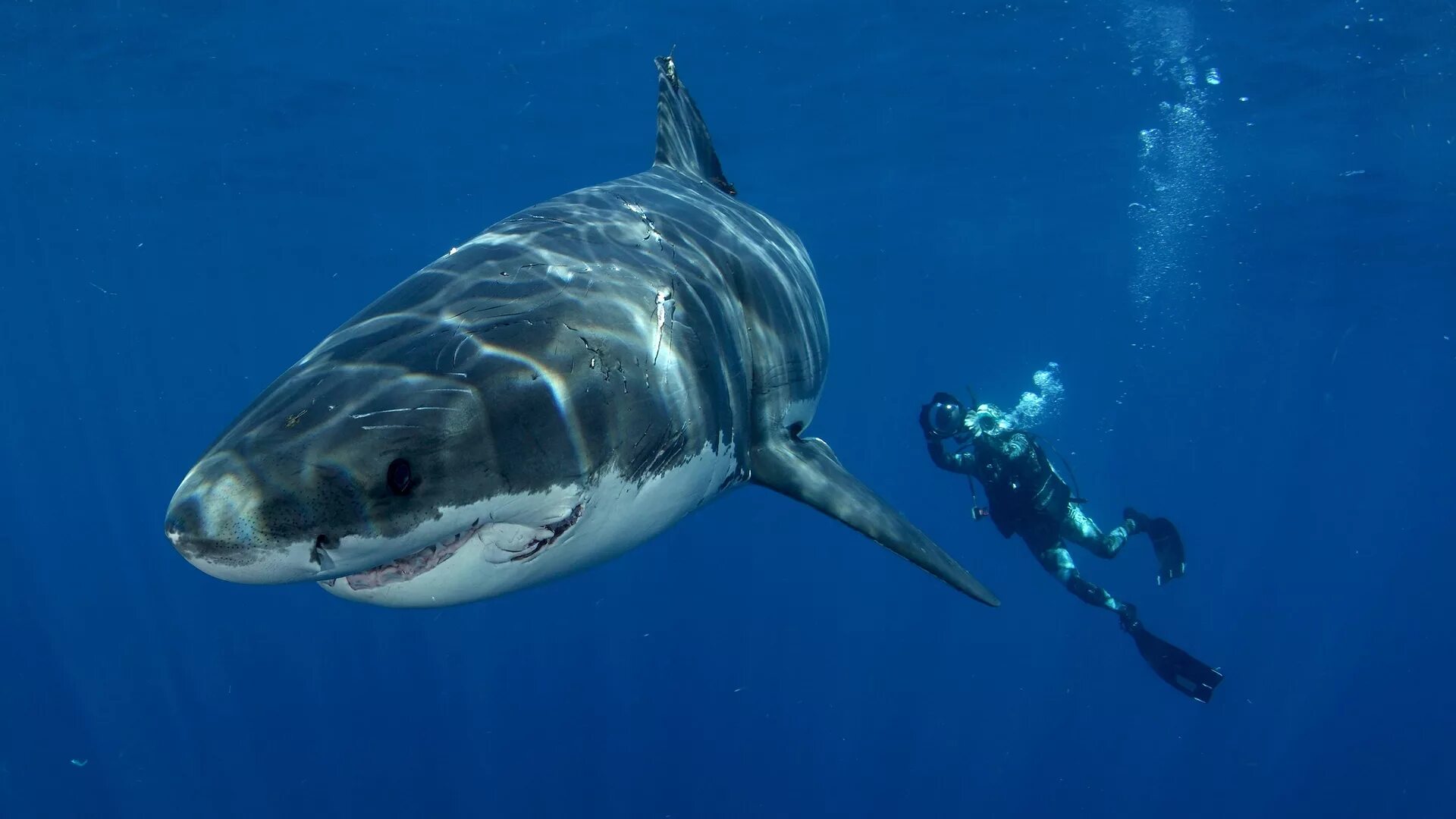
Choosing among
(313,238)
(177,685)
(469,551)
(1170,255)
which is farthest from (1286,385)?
(469,551)

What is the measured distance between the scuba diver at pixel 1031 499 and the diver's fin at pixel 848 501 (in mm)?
7462

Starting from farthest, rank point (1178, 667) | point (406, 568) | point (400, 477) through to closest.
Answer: point (1178, 667), point (406, 568), point (400, 477)

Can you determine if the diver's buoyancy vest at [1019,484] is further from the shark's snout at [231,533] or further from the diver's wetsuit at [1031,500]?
the shark's snout at [231,533]

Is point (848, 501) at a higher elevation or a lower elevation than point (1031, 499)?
higher

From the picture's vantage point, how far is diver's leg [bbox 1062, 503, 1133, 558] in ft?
42.3

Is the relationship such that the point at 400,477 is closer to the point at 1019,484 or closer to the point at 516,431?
the point at 516,431

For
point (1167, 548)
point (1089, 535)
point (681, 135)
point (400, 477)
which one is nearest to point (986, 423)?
point (1089, 535)

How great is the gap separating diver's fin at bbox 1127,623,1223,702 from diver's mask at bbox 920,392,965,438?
4.37m

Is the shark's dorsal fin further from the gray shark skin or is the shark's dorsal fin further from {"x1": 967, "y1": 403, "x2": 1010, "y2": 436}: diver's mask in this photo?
{"x1": 967, "y1": 403, "x2": 1010, "y2": 436}: diver's mask

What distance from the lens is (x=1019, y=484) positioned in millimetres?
12156

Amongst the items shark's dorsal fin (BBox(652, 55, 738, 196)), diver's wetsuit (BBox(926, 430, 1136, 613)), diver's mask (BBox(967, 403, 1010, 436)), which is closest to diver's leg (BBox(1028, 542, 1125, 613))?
diver's wetsuit (BBox(926, 430, 1136, 613))

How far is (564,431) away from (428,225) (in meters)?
37.0

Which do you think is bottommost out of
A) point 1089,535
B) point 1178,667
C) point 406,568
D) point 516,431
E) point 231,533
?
point 1178,667

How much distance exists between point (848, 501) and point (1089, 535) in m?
10.6
